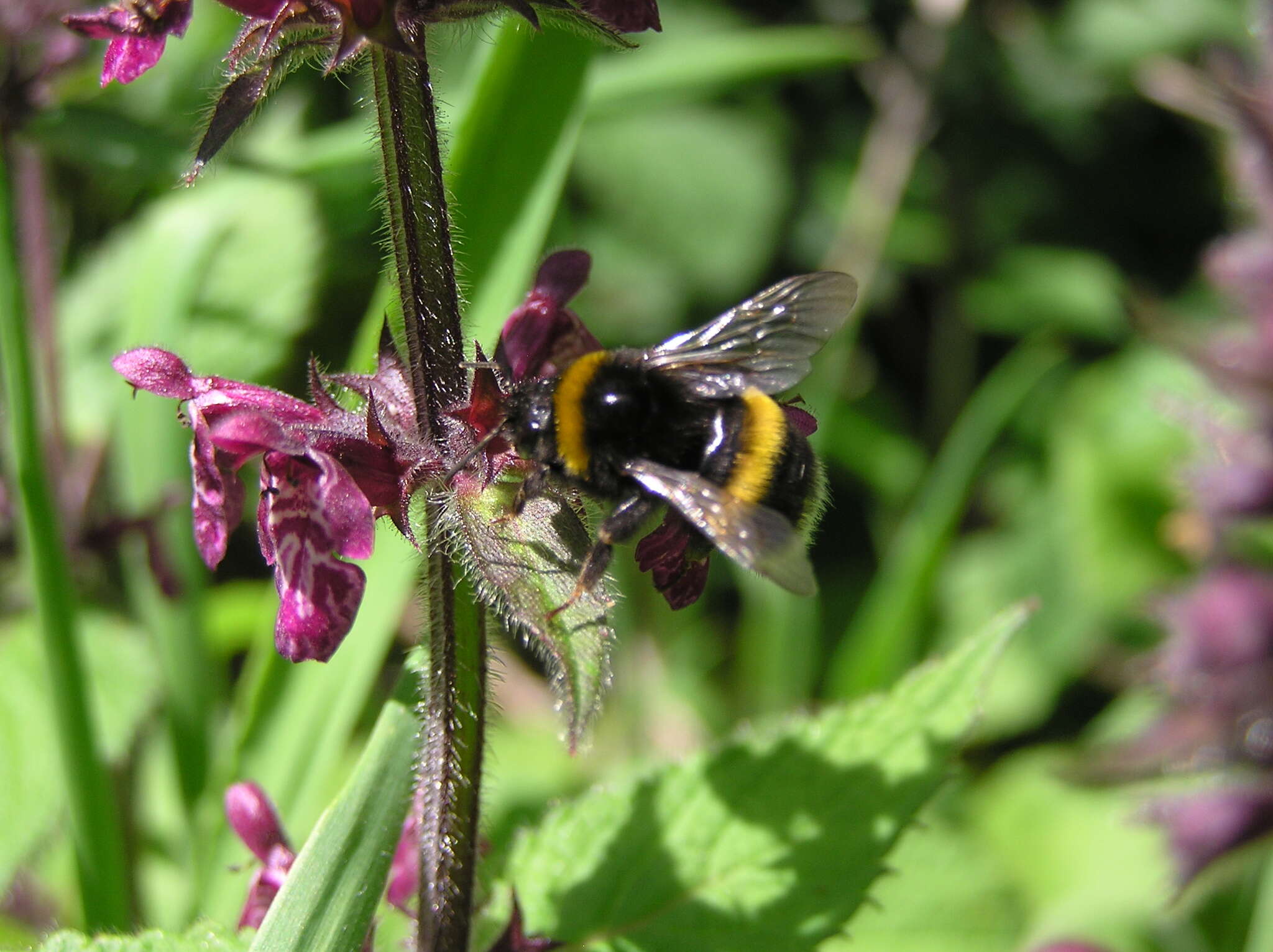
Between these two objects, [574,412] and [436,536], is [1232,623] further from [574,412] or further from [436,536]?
[436,536]

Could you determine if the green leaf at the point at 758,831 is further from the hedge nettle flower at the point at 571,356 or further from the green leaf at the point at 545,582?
the green leaf at the point at 545,582

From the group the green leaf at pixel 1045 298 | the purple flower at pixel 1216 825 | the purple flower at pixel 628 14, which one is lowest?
the purple flower at pixel 1216 825

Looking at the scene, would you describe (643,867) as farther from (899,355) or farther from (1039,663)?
(899,355)

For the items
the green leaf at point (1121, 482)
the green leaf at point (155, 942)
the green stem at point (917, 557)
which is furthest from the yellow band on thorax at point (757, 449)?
the green leaf at point (1121, 482)

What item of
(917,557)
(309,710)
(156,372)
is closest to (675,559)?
(156,372)

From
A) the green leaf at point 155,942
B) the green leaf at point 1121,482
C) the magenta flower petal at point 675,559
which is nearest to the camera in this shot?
the green leaf at point 155,942

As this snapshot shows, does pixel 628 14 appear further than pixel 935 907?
No

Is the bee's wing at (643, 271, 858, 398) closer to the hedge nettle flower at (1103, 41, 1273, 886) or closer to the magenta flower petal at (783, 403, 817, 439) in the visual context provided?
the magenta flower petal at (783, 403, 817, 439)

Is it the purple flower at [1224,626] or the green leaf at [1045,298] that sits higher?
the green leaf at [1045,298]
